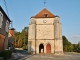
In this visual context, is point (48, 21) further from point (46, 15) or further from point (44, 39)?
point (44, 39)

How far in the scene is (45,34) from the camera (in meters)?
33.5

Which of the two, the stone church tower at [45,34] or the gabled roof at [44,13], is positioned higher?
the gabled roof at [44,13]

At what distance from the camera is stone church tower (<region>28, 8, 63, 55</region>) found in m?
32.2

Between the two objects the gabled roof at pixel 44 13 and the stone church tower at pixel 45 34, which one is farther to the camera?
the gabled roof at pixel 44 13

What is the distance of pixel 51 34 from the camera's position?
33.3 metres

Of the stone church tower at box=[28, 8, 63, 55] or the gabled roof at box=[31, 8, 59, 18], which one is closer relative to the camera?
the stone church tower at box=[28, 8, 63, 55]

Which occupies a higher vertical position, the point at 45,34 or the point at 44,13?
the point at 44,13

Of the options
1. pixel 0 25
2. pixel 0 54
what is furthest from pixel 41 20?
pixel 0 54

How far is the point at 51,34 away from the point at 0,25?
66.4ft

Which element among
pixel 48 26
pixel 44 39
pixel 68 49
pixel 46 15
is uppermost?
pixel 46 15

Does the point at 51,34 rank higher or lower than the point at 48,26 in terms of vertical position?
lower

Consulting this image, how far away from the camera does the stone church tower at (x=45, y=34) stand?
32.2 m

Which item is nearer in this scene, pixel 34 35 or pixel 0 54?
pixel 0 54

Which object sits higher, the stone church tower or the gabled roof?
the gabled roof
